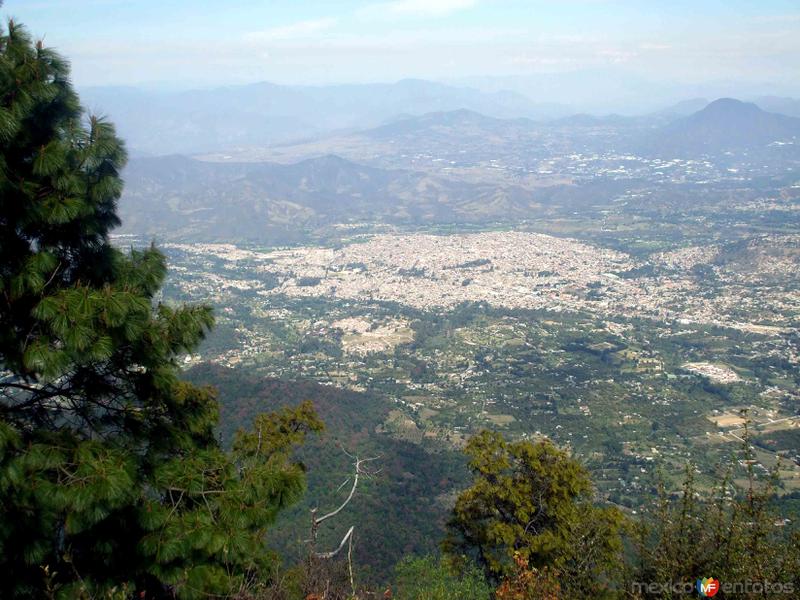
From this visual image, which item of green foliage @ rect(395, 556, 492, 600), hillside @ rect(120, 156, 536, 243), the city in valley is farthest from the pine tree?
hillside @ rect(120, 156, 536, 243)

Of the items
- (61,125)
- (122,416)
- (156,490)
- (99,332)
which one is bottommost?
(156,490)

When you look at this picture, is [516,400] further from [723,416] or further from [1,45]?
[1,45]

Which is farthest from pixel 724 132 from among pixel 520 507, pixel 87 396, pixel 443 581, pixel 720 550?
pixel 87 396

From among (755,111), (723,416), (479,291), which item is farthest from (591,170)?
(723,416)

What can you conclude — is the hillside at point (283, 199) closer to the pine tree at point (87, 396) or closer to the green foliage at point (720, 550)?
the pine tree at point (87, 396)

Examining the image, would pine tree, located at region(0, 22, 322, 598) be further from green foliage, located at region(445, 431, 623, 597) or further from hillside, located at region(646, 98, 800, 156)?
hillside, located at region(646, 98, 800, 156)

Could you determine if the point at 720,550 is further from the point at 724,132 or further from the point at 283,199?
the point at 724,132

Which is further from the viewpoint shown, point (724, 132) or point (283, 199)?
point (724, 132)
